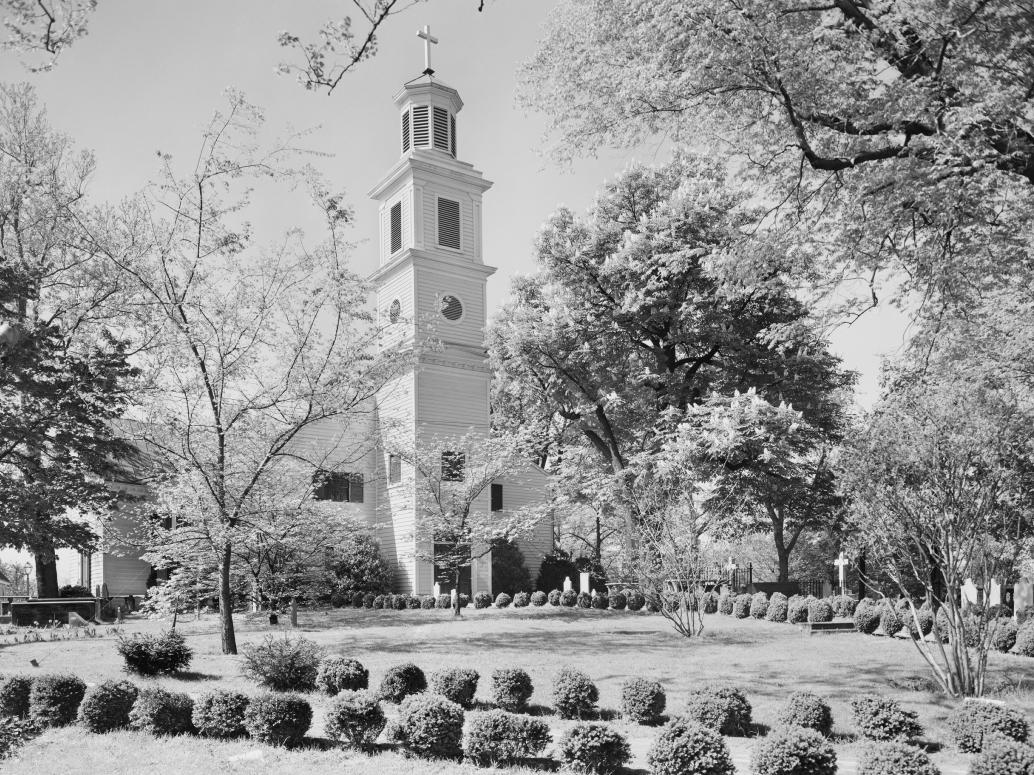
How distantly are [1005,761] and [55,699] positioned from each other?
10206mm

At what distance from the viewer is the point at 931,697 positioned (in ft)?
36.4

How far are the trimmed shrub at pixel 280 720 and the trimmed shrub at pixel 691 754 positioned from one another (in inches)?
157

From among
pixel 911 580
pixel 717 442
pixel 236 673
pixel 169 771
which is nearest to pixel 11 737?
pixel 169 771

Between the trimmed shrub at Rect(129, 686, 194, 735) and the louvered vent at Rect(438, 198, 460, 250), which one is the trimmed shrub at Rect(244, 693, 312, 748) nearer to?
the trimmed shrub at Rect(129, 686, 194, 735)

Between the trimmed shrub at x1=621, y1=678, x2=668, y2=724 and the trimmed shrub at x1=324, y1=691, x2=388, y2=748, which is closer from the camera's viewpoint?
the trimmed shrub at x1=324, y1=691, x2=388, y2=748

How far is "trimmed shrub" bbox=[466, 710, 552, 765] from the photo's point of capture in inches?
331

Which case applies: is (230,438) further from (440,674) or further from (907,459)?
(907,459)

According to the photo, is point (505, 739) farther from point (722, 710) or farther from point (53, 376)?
point (53, 376)

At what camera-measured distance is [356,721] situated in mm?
9203

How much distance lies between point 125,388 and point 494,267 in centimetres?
1941

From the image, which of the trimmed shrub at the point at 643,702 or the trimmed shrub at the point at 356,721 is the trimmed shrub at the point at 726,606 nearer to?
the trimmed shrub at the point at 643,702

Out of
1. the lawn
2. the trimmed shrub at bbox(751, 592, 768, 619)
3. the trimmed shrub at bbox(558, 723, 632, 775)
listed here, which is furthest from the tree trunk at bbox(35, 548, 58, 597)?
Answer: the trimmed shrub at bbox(558, 723, 632, 775)

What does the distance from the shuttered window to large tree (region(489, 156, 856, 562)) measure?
936cm

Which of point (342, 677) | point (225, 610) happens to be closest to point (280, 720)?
point (342, 677)
